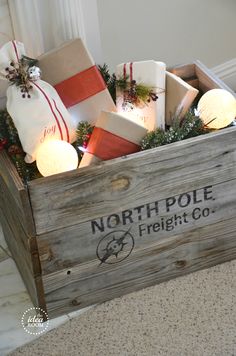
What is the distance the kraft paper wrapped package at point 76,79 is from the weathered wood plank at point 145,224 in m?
0.29

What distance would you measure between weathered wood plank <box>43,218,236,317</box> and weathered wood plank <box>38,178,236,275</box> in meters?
0.02

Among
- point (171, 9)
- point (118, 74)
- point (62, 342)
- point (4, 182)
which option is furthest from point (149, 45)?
point (62, 342)

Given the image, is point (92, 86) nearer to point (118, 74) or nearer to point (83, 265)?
point (118, 74)

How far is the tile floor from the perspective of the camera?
1.53 metres

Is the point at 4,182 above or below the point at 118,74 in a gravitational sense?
below

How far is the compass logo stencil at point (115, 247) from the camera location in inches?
59.2

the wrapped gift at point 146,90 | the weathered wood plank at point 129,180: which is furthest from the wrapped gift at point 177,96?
the weathered wood plank at point 129,180

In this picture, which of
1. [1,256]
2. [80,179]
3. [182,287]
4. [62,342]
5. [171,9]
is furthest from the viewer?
[171,9]

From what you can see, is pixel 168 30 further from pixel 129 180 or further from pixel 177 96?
pixel 129 180

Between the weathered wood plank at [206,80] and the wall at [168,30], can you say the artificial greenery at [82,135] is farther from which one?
the wall at [168,30]

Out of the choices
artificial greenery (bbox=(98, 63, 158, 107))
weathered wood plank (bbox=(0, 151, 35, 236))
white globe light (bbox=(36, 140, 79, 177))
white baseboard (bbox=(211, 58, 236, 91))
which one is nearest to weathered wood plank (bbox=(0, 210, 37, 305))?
weathered wood plank (bbox=(0, 151, 35, 236))

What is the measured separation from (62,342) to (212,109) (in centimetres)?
69

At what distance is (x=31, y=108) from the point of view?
57.5 inches

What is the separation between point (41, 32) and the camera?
5.48 feet
